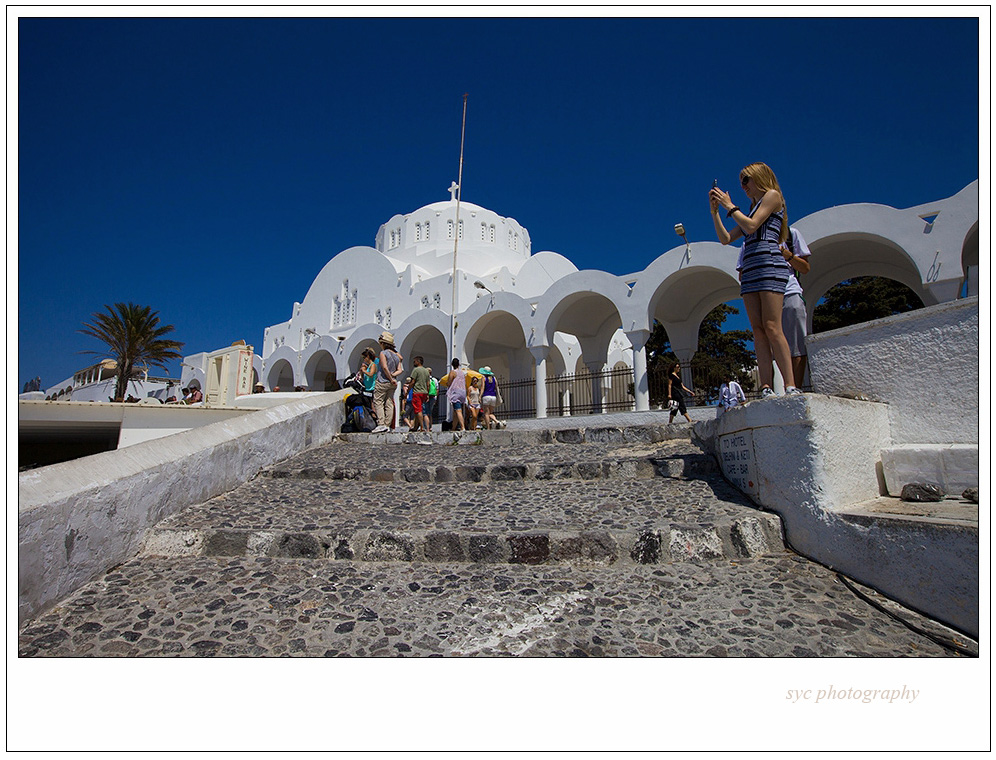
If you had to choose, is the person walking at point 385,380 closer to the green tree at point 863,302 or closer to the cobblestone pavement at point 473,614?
the cobblestone pavement at point 473,614

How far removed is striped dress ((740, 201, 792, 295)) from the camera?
332 centimetres

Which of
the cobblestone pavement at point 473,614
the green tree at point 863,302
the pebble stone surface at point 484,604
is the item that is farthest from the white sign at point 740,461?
the green tree at point 863,302

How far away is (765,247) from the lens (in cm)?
332

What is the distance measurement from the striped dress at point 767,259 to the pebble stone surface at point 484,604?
55.4 inches

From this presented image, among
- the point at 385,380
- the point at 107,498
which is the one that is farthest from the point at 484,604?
the point at 385,380

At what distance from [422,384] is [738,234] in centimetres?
650

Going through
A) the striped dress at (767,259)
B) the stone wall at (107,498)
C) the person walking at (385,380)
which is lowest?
the stone wall at (107,498)

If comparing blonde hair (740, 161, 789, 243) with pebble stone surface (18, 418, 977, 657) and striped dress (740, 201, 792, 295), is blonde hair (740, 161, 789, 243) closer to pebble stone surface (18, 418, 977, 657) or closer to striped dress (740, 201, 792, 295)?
striped dress (740, 201, 792, 295)

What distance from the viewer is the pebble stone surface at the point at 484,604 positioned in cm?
209

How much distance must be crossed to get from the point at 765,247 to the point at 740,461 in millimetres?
1419

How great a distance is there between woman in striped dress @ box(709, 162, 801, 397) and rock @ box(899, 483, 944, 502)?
0.78m

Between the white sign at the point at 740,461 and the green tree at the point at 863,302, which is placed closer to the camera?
the white sign at the point at 740,461

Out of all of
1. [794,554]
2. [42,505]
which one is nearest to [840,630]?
[794,554]

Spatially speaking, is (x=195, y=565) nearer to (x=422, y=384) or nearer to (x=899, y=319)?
(x=899, y=319)
